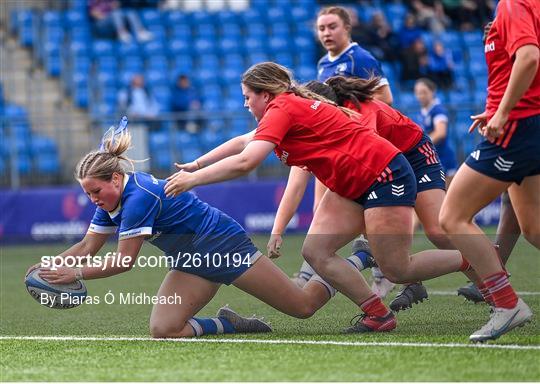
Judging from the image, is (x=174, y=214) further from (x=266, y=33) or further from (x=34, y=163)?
(x=266, y=33)

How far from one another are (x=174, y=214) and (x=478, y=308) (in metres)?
2.66

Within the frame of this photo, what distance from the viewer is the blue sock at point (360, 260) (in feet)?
26.5

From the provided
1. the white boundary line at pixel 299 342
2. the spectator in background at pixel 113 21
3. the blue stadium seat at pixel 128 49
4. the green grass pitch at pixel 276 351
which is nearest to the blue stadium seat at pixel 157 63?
the blue stadium seat at pixel 128 49

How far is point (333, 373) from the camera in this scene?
5.62m

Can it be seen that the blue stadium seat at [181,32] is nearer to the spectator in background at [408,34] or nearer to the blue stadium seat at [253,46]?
the blue stadium seat at [253,46]

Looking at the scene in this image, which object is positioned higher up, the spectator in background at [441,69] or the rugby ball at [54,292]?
the rugby ball at [54,292]

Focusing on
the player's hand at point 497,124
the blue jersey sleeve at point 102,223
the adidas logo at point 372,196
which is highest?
the player's hand at point 497,124

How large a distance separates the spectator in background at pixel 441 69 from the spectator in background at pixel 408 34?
1.37ft

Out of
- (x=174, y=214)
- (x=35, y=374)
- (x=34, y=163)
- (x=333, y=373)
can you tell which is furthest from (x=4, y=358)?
(x=34, y=163)

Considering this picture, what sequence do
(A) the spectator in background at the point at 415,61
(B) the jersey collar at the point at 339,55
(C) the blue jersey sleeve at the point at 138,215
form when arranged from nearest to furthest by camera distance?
(C) the blue jersey sleeve at the point at 138,215 → (B) the jersey collar at the point at 339,55 → (A) the spectator in background at the point at 415,61

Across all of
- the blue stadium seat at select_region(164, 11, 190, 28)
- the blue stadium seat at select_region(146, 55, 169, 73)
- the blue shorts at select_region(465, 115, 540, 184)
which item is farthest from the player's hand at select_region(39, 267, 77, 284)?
the blue stadium seat at select_region(164, 11, 190, 28)

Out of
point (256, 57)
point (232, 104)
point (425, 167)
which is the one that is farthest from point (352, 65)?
point (256, 57)

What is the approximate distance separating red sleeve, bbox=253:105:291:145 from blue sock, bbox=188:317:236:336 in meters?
1.41

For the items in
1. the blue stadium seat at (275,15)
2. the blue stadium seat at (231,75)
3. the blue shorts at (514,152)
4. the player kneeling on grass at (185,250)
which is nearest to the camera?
the blue shorts at (514,152)
